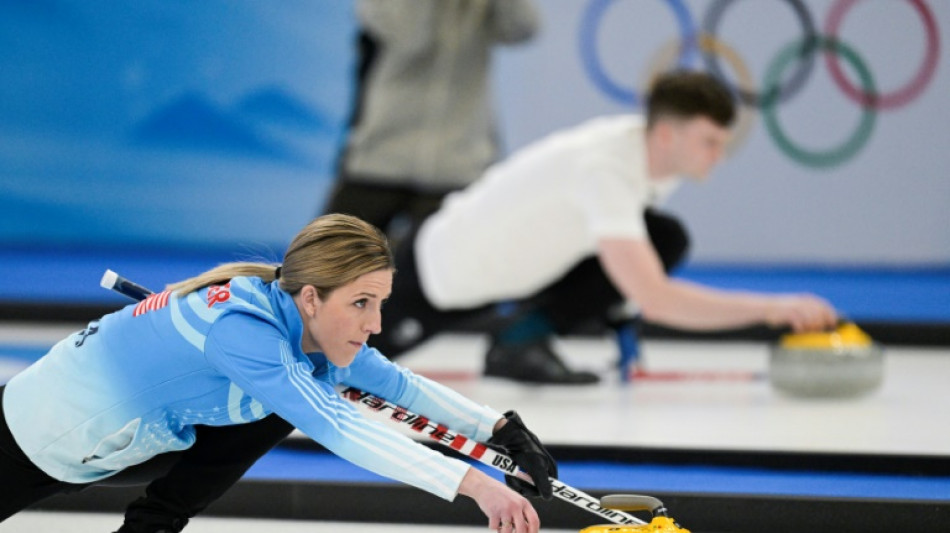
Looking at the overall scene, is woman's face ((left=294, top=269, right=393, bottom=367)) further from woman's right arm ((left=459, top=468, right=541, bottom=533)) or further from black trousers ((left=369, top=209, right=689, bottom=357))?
black trousers ((left=369, top=209, right=689, bottom=357))

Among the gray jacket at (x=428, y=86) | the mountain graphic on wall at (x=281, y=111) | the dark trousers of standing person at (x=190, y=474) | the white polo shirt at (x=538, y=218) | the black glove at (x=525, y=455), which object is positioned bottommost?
the dark trousers of standing person at (x=190, y=474)

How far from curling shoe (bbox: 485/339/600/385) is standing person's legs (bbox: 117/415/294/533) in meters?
1.63

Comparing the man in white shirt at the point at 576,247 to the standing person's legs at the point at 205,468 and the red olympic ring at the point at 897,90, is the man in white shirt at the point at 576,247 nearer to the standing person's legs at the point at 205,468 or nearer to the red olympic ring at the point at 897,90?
the standing person's legs at the point at 205,468

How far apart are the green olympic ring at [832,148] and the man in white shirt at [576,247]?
2.29m

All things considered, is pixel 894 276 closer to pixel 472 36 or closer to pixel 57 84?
pixel 472 36

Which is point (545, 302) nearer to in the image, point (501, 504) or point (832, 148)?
point (501, 504)

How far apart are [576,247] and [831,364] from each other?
67 centimetres

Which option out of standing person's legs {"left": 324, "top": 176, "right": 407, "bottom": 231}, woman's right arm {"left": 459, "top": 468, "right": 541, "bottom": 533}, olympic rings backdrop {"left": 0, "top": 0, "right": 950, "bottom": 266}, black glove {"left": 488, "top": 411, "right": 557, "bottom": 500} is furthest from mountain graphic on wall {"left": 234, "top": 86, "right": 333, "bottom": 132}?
woman's right arm {"left": 459, "top": 468, "right": 541, "bottom": 533}

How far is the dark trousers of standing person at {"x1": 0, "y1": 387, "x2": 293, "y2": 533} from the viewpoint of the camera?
2.04 meters

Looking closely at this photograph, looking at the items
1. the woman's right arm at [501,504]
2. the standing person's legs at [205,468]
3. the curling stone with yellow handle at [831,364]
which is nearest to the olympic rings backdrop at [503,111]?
the curling stone with yellow handle at [831,364]

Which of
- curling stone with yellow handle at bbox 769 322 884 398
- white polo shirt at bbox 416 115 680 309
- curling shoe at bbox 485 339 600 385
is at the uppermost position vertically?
white polo shirt at bbox 416 115 680 309

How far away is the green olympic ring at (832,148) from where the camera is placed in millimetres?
5793

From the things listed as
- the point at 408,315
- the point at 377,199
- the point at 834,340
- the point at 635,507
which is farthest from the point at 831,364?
the point at 635,507

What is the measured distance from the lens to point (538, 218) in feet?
11.5
